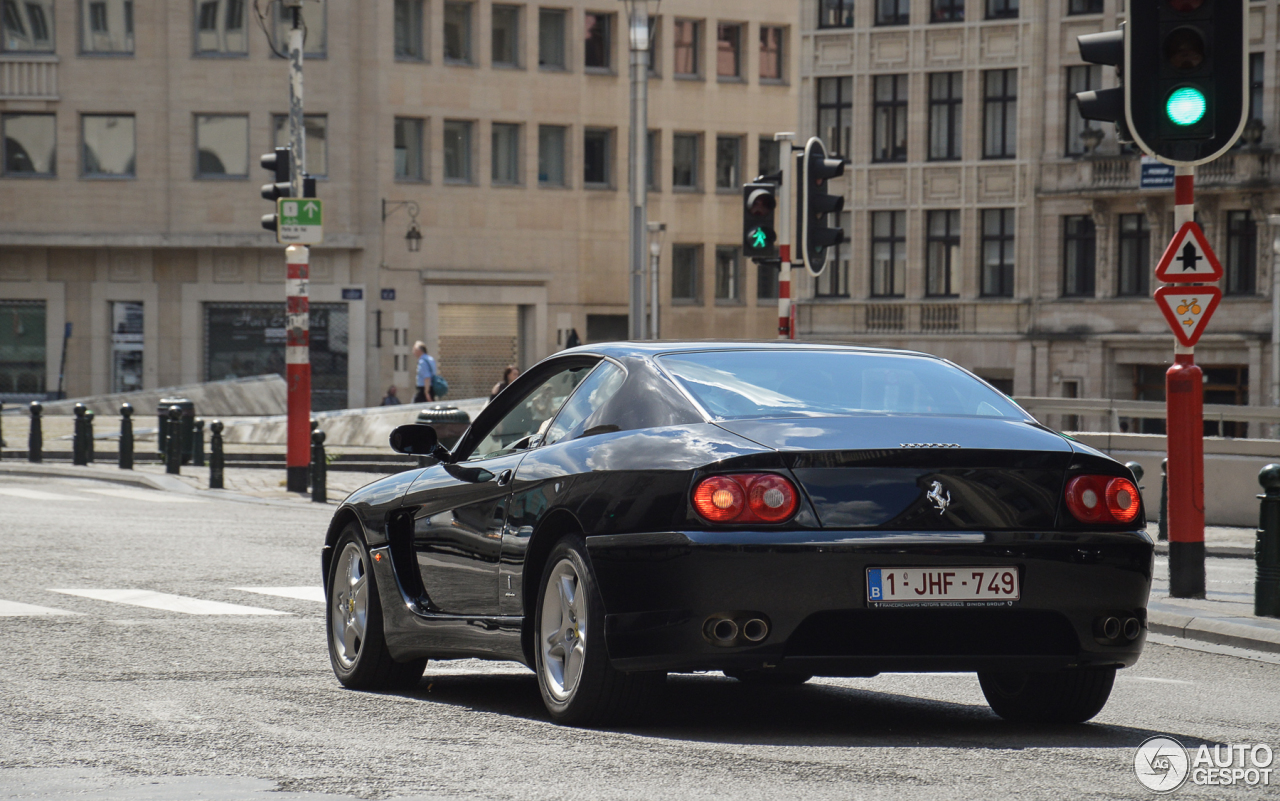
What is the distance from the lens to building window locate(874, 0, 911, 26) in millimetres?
53094

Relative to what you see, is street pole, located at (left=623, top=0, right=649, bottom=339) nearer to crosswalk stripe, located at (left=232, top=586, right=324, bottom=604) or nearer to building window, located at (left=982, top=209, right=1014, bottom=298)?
crosswalk stripe, located at (left=232, top=586, right=324, bottom=604)

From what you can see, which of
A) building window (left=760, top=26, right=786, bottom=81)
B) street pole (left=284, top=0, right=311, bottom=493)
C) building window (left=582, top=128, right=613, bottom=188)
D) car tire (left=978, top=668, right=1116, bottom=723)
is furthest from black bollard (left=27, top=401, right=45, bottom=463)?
building window (left=760, top=26, right=786, bottom=81)

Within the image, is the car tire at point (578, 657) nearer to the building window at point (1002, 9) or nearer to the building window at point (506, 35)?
the building window at point (1002, 9)

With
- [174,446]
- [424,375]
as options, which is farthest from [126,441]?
[424,375]

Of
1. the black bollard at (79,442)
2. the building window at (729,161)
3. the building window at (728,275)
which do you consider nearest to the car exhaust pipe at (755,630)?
the black bollard at (79,442)

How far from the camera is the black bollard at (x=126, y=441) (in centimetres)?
2978

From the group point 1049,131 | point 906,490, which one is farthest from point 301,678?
point 1049,131

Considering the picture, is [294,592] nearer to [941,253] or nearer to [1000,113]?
[941,253]

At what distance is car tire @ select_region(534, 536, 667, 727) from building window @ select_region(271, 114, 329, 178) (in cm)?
4985

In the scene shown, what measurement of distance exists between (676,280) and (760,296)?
3096 mm

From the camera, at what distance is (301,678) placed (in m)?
8.38

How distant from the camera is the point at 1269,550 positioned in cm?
1137

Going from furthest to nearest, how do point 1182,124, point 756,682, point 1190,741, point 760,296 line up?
1. point 760,296
2. point 1182,124
3. point 756,682
4. point 1190,741

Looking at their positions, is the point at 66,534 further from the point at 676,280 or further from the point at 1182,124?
the point at 676,280
